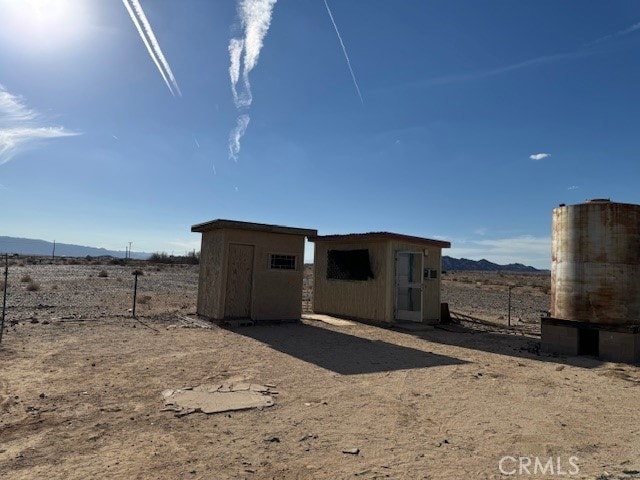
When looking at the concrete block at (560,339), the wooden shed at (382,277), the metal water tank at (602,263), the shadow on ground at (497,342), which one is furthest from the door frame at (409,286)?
the metal water tank at (602,263)

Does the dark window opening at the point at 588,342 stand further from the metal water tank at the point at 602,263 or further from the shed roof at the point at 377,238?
the shed roof at the point at 377,238

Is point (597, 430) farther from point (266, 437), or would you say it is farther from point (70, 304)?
point (70, 304)

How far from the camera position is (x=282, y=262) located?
1376cm

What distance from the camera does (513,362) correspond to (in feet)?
28.7

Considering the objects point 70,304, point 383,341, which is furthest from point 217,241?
point 70,304

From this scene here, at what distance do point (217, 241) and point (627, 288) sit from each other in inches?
393

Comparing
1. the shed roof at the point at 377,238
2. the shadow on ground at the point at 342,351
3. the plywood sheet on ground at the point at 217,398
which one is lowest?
the plywood sheet on ground at the point at 217,398

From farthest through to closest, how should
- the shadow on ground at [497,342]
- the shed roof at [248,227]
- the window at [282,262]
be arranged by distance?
the window at [282,262] < the shed roof at [248,227] < the shadow on ground at [497,342]

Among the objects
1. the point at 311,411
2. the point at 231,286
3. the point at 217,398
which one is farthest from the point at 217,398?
the point at 231,286

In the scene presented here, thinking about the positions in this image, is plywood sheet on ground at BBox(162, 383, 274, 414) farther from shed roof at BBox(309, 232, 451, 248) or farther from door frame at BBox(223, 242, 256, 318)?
shed roof at BBox(309, 232, 451, 248)

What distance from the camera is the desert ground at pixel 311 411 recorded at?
393 cm

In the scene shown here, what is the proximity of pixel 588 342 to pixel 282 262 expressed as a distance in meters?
8.07

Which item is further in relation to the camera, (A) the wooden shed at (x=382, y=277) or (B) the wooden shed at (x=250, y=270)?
(A) the wooden shed at (x=382, y=277)

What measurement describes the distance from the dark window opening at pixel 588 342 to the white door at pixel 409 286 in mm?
5078
